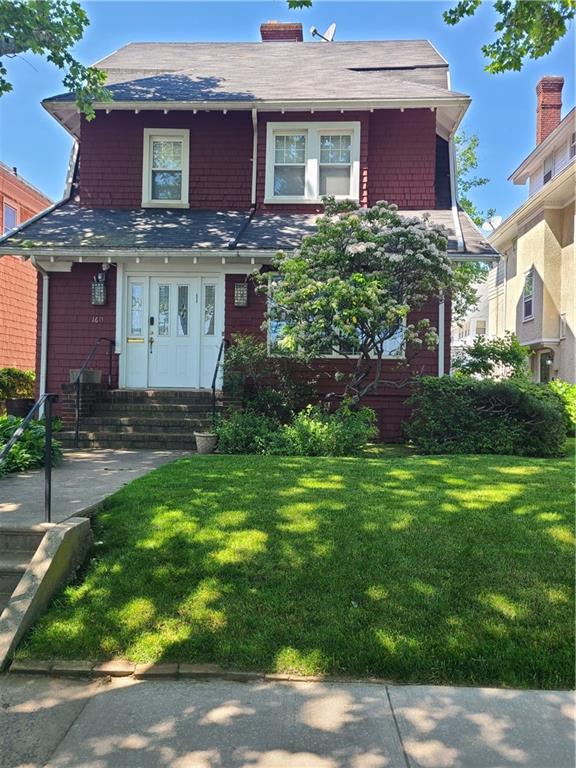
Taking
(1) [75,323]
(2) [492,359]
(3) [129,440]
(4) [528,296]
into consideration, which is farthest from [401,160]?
(4) [528,296]

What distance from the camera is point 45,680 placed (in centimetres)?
327

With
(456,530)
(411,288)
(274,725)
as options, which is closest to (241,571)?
(274,725)

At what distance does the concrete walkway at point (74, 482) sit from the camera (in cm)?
491

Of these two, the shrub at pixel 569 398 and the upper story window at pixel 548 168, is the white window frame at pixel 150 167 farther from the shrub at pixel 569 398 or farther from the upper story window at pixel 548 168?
the upper story window at pixel 548 168

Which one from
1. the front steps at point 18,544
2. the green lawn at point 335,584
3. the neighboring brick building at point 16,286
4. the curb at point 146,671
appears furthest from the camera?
the neighboring brick building at point 16,286

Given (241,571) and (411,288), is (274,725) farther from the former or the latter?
(411,288)

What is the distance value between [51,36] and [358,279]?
7180 mm

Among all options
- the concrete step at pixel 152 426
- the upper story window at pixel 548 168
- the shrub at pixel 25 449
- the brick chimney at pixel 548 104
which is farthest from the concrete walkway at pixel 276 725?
the brick chimney at pixel 548 104

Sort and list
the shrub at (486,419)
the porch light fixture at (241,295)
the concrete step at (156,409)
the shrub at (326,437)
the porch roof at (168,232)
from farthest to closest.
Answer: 1. the porch light fixture at (241,295)
2. the porch roof at (168,232)
3. the concrete step at (156,409)
4. the shrub at (486,419)
5. the shrub at (326,437)

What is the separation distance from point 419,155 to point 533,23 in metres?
5.40

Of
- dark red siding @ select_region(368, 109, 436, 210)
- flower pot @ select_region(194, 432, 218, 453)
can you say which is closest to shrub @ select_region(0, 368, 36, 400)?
flower pot @ select_region(194, 432, 218, 453)

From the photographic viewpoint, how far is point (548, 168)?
20016 mm

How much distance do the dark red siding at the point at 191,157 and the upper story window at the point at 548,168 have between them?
12.6 metres

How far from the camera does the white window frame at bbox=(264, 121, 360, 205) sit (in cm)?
1158
